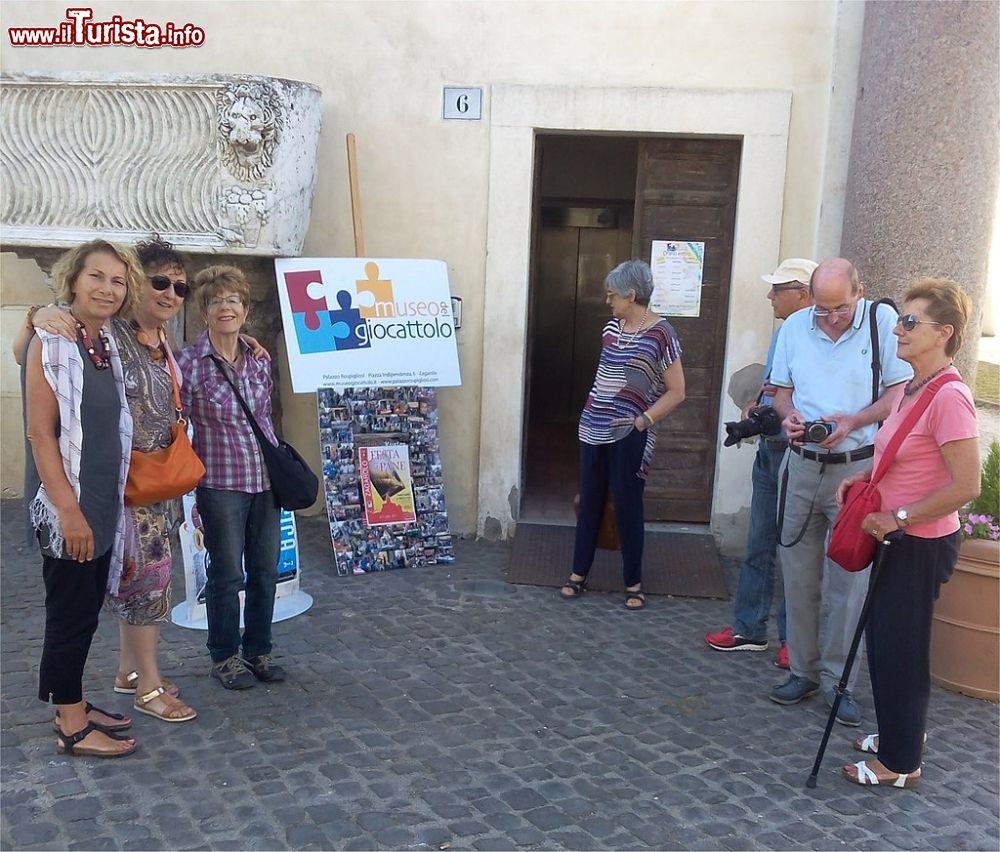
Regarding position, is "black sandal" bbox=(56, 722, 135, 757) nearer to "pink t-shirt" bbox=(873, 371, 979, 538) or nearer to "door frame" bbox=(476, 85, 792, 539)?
"pink t-shirt" bbox=(873, 371, 979, 538)

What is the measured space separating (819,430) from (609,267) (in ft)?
21.2

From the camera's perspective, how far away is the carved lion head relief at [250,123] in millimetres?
5379

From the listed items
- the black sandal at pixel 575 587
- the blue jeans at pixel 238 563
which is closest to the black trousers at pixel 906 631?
the black sandal at pixel 575 587

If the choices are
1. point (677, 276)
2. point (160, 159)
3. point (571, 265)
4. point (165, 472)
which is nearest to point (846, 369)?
point (677, 276)

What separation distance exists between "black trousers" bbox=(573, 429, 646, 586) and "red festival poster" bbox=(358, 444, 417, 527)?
1138 millimetres

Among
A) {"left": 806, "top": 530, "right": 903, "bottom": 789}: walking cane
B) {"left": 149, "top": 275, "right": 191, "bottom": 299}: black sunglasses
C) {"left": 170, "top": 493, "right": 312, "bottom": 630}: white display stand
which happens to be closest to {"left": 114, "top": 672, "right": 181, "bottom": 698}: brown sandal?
{"left": 170, "top": 493, "right": 312, "bottom": 630}: white display stand

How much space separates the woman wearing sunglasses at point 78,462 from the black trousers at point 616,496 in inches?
100

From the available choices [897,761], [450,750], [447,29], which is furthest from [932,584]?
[447,29]

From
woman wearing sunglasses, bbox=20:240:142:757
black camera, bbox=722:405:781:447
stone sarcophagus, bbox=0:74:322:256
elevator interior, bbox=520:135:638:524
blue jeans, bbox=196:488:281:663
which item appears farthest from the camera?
elevator interior, bbox=520:135:638:524

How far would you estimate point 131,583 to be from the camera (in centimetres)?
351

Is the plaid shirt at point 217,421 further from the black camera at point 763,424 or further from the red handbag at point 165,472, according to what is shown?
the black camera at point 763,424

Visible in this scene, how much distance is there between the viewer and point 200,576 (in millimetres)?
4699

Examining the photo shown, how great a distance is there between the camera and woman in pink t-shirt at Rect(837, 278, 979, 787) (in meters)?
3.14

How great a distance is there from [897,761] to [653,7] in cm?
444
